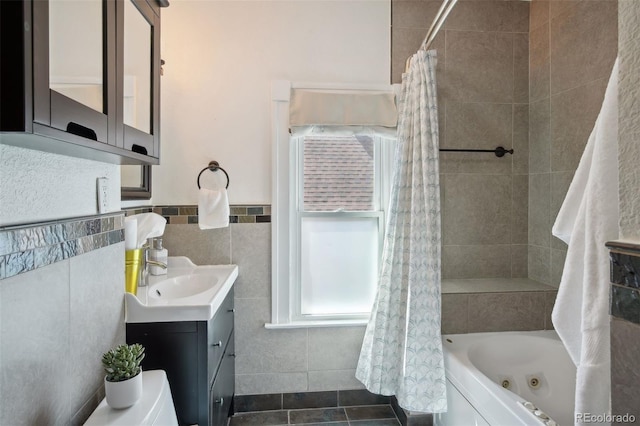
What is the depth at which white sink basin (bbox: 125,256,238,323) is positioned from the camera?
1308mm

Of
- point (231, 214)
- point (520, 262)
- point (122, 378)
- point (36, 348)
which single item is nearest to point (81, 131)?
point (36, 348)

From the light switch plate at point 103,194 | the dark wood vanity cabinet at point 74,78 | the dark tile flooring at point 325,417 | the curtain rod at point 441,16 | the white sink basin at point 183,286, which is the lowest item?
the dark tile flooring at point 325,417

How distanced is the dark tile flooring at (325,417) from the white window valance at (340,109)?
1.82m

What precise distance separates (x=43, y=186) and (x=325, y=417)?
6.46 ft

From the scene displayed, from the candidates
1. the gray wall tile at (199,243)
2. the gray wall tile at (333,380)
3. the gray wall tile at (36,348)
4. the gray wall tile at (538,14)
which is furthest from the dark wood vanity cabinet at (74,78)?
the gray wall tile at (538,14)

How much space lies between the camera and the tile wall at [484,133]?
2.24m

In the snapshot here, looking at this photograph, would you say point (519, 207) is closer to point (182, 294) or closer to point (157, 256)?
point (182, 294)

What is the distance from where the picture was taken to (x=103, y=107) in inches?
34.3

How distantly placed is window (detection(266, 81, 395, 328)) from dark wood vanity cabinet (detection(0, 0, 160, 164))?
108cm

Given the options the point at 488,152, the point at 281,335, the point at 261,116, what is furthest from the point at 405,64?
the point at 281,335

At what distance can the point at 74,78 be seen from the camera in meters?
0.76

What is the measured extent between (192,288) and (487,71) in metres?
2.33

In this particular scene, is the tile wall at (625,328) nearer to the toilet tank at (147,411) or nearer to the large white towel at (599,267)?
the large white towel at (599,267)

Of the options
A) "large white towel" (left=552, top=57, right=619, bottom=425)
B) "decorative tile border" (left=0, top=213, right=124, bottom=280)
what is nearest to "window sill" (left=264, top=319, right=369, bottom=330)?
"decorative tile border" (left=0, top=213, right=124, bottom=280)
